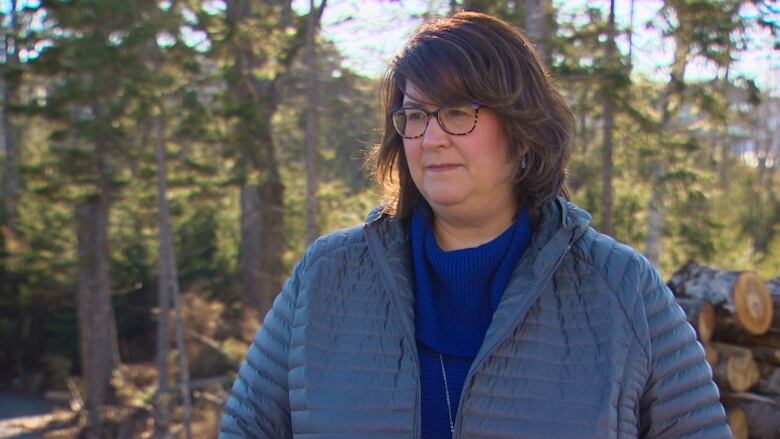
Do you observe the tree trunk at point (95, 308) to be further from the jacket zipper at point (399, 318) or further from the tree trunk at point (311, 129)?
the jacket zipper at point (399, 318)

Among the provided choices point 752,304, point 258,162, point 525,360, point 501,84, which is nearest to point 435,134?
point 501,84

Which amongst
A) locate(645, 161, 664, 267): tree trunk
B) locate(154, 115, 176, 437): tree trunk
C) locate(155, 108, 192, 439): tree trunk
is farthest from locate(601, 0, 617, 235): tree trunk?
locate(154, 115, 176, 437): tree trunk

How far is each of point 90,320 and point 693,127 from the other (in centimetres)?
1352

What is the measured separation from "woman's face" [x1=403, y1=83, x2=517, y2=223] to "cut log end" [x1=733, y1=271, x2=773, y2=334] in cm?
305

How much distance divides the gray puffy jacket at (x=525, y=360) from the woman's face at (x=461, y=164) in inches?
5.8

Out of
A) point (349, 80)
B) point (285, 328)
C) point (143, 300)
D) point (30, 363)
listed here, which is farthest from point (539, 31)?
point (30, 363)

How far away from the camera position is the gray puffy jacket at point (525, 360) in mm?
1604

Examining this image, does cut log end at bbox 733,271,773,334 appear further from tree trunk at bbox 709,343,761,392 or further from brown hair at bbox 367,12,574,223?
brown hair at bbox 367,12,574,223

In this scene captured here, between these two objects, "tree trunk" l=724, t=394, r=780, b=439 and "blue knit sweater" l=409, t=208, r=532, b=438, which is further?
"tree trunk" l=724, t=394, r=780, b=439

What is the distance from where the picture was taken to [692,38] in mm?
13055

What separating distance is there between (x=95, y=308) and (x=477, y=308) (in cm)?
1837

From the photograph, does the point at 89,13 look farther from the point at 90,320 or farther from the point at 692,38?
the point at 692,38

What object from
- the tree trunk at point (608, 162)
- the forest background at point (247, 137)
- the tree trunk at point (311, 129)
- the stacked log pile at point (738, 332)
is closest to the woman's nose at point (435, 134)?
the stacked log pile at point (738, 332)

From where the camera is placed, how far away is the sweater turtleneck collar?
1.75 metres
